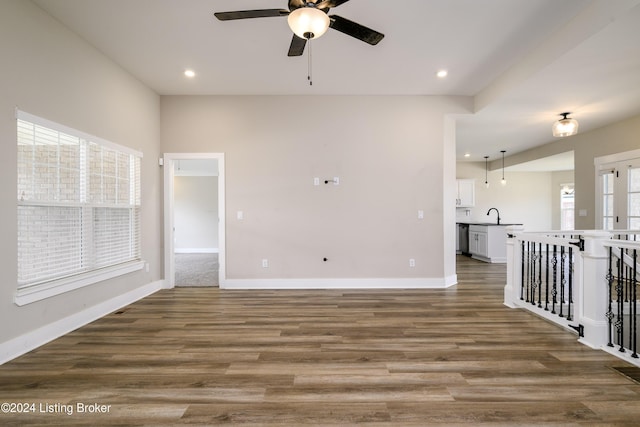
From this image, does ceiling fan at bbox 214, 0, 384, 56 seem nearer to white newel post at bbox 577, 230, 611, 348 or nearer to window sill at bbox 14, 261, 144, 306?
white newel post at bbox 577, 230, 611, 348

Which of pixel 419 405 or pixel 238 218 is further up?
pixel 238 218

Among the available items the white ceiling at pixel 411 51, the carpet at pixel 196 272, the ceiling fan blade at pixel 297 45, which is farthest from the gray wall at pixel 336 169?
the ceiling fan blade at pixel 297 45

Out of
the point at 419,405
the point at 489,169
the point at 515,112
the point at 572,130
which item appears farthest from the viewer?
A: the point at 489,169

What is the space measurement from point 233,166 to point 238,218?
81cm

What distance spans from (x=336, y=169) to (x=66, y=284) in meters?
3.52

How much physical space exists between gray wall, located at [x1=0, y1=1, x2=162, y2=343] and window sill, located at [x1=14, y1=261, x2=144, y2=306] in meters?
0.06

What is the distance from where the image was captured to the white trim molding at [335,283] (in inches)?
183

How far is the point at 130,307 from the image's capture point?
3771 millimetres

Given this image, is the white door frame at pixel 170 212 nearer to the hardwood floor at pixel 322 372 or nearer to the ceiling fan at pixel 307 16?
the hardwood floor at pixel 322 372

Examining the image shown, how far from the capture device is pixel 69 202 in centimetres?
302

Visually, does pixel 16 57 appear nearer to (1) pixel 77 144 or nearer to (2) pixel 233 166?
(1) pixel 77 144

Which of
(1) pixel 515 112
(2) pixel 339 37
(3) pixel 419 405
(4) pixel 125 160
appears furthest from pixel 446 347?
(4) pixel 125 160

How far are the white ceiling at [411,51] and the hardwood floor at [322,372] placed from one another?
9.03ft

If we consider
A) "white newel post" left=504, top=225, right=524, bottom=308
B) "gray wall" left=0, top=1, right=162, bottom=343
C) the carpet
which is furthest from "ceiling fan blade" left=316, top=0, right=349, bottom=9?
the carpet
